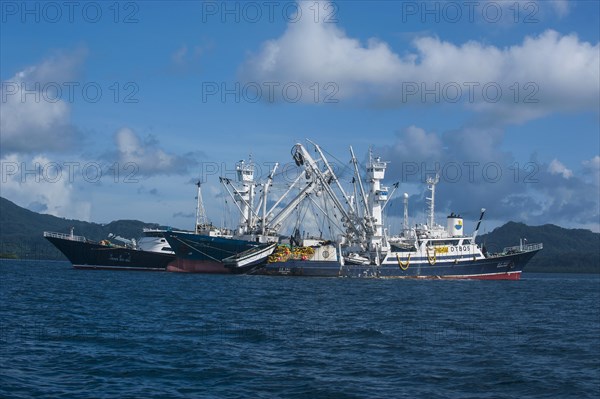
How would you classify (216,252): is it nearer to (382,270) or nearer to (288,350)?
(382,270)

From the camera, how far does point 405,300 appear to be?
6500 centimetres

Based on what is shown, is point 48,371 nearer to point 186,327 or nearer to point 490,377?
point 186,327

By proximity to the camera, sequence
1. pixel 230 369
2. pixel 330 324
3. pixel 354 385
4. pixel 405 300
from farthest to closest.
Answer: pixel 405 300
pixel 330 324
pixel 230 369
pixel 354 385

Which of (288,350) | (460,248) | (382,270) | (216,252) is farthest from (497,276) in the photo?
(288,350)

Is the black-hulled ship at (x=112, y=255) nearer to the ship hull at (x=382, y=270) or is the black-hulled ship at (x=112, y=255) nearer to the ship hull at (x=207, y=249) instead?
the ship hull at (x=207, y=249)

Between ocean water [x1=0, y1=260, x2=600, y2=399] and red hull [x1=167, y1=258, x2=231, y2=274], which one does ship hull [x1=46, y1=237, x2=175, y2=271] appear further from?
ocean water [x1=0, y1=260, x2=600, y2=399]

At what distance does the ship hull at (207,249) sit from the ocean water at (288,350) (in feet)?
185

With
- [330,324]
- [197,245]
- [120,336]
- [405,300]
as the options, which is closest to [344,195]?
[197,245]

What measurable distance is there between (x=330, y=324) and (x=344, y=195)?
78.8 m

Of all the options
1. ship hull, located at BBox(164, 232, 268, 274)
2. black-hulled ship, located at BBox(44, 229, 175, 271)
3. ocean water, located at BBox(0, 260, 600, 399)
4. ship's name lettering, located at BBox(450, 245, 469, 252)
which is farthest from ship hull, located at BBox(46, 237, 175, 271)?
ocean water, located at BBox(0, 260, 600, 399)

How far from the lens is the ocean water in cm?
2606

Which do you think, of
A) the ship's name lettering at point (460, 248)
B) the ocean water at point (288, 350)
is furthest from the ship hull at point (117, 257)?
the ocean water at point (288, 350)

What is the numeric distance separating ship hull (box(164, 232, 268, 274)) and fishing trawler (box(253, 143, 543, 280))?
5451mm

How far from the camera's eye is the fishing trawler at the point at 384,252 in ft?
360
